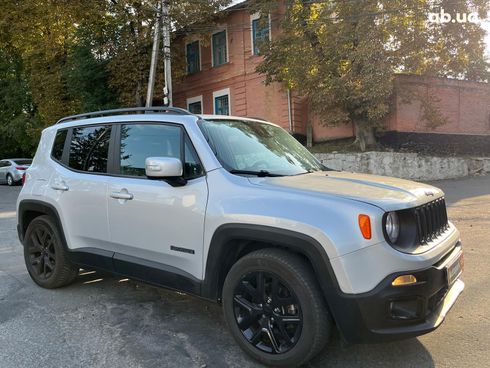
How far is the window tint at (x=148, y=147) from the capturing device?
382 centimetres

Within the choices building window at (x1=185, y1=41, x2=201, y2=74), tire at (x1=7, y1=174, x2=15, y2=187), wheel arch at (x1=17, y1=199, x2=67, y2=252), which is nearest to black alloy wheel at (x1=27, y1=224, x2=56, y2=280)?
wheel arch at (x1=17, y1=199, x2=67, y2=252)

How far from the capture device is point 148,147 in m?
4.16

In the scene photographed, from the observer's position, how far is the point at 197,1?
2305 cm

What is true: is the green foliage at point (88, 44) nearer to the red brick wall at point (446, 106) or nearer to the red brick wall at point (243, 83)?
the red brick wall at point (243, 83)

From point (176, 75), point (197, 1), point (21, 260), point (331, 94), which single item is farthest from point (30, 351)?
point (176, 75)

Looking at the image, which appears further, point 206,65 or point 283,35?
point 206,65

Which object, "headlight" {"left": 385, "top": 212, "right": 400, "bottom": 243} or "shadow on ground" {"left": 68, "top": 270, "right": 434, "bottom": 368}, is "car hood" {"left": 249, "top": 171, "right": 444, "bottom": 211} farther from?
"shadow on ground" {"left": 68, "top": 270, "right": 434, "bottom": 368}

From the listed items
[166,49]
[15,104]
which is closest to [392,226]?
[166,49]

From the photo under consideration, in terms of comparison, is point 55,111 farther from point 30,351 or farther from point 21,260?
point 30,351

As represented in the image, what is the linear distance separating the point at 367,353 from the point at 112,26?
25.0m

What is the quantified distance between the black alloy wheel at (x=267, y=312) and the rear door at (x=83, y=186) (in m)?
1.57

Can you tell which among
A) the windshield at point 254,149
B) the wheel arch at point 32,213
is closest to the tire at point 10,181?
the wheel arch at point 32,213

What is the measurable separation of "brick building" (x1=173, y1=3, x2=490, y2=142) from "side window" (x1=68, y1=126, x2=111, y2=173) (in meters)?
16.1

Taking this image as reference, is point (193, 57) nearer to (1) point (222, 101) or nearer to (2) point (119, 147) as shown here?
(1) point (222, 101)
